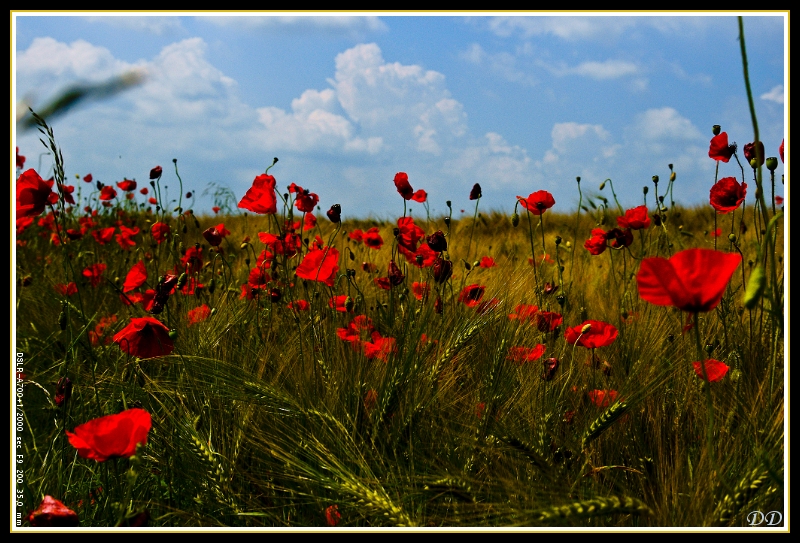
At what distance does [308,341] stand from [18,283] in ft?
6.29

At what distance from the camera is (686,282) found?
0.74 meters

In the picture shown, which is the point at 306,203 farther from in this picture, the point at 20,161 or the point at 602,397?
the point at 20,161

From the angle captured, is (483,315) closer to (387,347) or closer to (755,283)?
(387,347)

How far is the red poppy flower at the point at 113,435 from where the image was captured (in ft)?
2.62

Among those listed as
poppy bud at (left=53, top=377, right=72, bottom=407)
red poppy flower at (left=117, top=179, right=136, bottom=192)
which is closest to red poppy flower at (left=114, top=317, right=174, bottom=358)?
poppy bud at (left=53, top=377, right=72, bottom=407)

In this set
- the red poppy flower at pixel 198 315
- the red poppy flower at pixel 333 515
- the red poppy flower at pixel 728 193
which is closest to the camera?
the red poppy flower at pixel 333 515

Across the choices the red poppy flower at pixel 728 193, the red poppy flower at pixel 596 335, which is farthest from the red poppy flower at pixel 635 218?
the red poppy flower at pixel 596 335

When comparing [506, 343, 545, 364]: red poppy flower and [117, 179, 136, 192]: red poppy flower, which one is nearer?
[506, 343, 545, 364]: red poppy flower

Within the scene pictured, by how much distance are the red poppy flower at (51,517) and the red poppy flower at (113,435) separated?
3.1 inches

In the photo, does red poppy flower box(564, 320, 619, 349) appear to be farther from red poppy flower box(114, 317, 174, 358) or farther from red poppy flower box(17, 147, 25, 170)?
red poppy flower box(17, 147, 25, 170)

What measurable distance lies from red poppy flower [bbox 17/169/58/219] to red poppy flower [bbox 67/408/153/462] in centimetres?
74

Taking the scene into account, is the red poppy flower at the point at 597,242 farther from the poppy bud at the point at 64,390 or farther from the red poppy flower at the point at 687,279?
the poppy bud at the point at 64,390

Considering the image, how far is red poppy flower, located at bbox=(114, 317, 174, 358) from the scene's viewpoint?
1146 mm

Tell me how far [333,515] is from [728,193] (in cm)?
118
